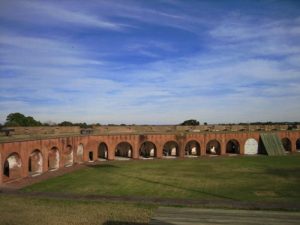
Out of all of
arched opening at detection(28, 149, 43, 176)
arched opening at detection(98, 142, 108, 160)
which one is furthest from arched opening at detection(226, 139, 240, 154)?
arched opening at detection(28, 149, 43, 176)

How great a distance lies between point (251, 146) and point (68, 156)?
2023cm

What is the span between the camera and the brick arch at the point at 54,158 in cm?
2528

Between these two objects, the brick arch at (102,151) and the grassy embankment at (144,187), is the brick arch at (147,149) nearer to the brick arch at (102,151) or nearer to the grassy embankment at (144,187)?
the brick arch at (102,151)

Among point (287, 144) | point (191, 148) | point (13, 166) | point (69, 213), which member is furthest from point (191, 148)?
point (69, 213)

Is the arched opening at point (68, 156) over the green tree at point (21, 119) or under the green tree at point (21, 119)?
under

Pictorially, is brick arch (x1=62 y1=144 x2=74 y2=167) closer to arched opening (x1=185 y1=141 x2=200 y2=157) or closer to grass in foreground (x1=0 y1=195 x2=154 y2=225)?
grass in foreground (x1=0 y1=195 x2=154 y2=225)

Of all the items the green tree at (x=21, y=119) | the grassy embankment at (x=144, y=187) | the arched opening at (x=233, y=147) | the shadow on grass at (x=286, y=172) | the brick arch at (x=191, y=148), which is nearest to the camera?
the grassy embankment at (x=144, y=187)

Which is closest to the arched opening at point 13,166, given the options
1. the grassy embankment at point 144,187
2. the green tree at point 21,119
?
the grassy embankment at point 144,187

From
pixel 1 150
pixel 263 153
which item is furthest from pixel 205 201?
pixel 263 153

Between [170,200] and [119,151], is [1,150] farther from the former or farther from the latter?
[119,151]

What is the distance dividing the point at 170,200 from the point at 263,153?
2573 centimetres

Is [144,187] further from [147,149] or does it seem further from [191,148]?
[191,148]

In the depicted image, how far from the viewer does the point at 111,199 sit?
45.5 feet

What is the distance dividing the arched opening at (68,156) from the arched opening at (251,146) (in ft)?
63.2
